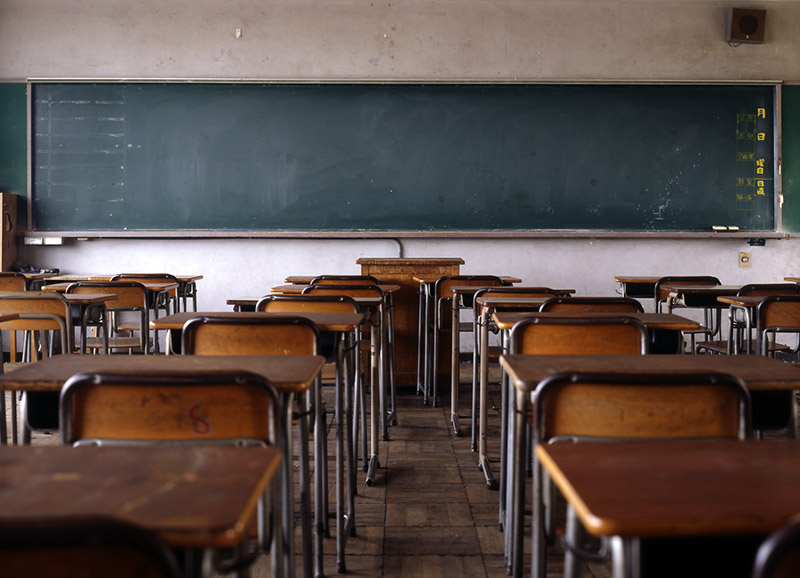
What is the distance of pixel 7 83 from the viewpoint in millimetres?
6035

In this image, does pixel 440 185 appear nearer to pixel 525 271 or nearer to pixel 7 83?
pixel 525 271

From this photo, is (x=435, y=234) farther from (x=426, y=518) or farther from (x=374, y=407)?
(x=426, y=518)

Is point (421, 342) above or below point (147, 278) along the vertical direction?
below

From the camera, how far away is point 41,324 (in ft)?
11.6

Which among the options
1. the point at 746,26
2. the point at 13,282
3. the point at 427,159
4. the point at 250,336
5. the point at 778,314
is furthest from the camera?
the point at 427,159

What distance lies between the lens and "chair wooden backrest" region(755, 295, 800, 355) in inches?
119

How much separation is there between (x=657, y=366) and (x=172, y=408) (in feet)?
3.63

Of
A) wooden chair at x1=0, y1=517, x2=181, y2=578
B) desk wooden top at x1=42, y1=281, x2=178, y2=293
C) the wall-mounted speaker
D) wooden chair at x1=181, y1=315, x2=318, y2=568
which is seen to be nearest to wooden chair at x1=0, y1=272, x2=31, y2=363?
desk wooden top at x1=42, y1=281, x2=178, y2=293

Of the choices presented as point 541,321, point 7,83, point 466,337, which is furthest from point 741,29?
point 7,83

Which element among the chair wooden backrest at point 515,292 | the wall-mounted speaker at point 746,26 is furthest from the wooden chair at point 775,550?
the wall-mounted speaker at point 746,26

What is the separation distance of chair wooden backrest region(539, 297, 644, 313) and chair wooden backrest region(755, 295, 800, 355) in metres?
0.72

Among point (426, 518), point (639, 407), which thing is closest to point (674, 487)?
point (639, 407)

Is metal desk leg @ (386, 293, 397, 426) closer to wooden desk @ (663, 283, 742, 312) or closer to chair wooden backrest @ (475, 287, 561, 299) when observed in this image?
chair wooden backrest @ (475, 287, 561, 299)

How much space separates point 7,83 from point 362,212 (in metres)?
3.45
